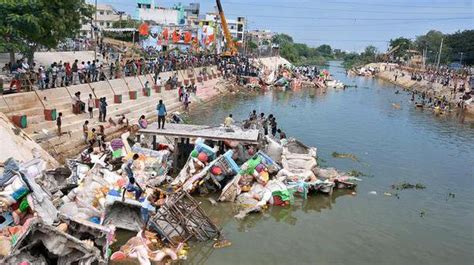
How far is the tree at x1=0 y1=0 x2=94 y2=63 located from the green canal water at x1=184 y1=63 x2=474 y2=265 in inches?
440

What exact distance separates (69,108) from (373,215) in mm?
15793

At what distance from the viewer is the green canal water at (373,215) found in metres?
14.0

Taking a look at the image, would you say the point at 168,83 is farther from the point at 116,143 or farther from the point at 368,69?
the point at 368,69

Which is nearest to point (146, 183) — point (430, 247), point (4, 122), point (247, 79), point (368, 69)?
point (4, 122)

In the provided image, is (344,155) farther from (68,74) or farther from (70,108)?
(68,74)

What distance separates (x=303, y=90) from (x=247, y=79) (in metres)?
8.72

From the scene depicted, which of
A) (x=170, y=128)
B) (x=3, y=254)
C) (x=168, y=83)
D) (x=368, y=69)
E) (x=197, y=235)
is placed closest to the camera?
(x=3, y=254)

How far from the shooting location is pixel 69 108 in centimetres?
2356

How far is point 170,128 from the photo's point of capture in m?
20.8

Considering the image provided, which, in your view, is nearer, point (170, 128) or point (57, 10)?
point (170, 128)

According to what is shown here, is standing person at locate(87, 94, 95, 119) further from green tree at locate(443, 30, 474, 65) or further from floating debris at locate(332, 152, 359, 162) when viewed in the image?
green tree at locate(443, 30, 474, 65)

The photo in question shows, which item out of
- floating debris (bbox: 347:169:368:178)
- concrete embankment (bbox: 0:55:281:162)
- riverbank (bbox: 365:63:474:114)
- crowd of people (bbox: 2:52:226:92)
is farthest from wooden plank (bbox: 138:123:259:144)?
riverbank (bbox: 365:63:474:114)

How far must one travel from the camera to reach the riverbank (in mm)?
54944

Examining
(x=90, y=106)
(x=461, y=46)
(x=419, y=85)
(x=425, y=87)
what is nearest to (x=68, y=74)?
(x=90, y=106)
